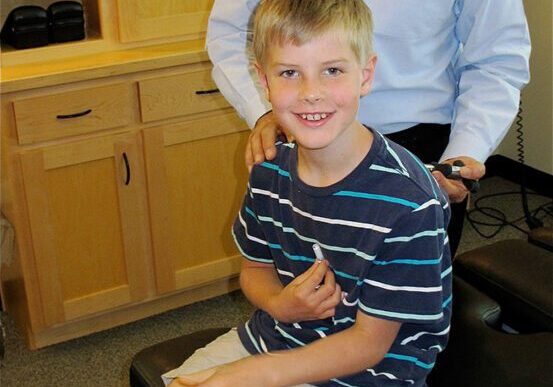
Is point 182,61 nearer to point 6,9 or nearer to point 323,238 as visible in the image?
point 6,9

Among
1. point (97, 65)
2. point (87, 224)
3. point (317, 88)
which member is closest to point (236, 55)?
point (317, 88)

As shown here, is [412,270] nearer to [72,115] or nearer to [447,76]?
[447,76]

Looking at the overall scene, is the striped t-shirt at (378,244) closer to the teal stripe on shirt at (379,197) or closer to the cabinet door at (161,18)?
the teal stripe on shirt at (379,197)

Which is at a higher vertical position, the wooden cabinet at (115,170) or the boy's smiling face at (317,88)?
the boy's smiling face at (317,88)

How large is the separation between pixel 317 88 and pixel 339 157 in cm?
11

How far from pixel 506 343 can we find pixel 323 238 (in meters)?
0.32

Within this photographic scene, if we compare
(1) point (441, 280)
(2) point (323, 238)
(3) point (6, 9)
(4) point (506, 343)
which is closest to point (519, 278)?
(4) point (506, 343)

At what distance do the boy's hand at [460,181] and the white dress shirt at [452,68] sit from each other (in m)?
0.07

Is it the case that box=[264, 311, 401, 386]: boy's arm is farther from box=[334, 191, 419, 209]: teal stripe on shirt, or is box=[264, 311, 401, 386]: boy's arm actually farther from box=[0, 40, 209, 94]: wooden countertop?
box=[0, 40, 209, 94]: wooden countertop

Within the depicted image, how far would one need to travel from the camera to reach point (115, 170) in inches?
103

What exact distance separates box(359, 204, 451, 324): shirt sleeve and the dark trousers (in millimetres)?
382

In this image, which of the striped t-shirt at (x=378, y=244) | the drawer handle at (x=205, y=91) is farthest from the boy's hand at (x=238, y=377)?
the drawer handle at (x=205, y=91)

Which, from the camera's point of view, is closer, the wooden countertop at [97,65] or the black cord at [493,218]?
the wooden countertop at [97,65]

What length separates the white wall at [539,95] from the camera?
3.41m
